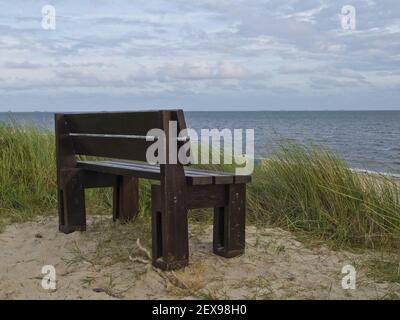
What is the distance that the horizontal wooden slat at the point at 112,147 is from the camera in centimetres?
371

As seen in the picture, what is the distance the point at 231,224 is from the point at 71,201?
1609 mm

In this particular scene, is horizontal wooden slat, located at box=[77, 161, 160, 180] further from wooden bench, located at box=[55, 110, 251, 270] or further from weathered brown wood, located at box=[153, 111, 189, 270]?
weathered brown wood, located at box=[153, 111, 189, 270]

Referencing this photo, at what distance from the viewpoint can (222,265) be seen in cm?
371

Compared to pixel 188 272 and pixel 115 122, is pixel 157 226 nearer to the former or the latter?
pixel 188 272

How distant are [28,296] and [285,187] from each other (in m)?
2.85

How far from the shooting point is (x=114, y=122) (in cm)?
398

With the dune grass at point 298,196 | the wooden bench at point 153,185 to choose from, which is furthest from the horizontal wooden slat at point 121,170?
the dune grass at point 298,196

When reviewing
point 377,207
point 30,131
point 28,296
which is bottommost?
point 28,296

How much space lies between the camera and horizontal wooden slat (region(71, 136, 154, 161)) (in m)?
3.71

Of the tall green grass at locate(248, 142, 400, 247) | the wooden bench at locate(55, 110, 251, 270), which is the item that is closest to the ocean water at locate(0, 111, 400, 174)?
the tall green grass at locate(248, 142, 400, 247)

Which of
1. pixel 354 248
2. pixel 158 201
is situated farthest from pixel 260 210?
pixel 158 201
